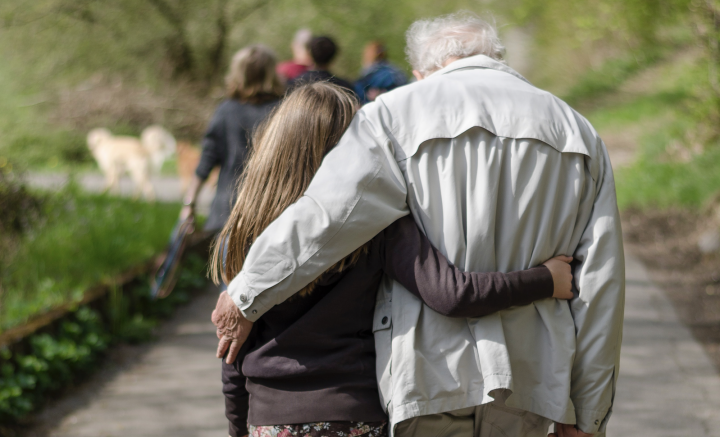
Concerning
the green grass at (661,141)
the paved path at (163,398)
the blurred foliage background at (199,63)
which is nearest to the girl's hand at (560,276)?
the paved path at (163,398)

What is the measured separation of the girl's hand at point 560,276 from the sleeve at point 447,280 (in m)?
0.02

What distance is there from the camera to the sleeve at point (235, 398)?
6.46ft

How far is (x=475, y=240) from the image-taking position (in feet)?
5.80

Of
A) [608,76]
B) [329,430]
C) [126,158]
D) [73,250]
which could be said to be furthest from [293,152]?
[608,76]

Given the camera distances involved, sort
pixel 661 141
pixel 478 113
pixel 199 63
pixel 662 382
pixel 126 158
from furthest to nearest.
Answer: pixel 199 63 < pixel 661 141 < pixel 126 158 < pixel 662 382 < pixel 478 113

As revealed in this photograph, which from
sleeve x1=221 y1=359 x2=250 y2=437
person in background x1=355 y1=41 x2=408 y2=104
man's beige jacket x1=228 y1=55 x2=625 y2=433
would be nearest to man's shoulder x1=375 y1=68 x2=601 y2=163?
man's beige jacket x1=228 y1=55 x2=625 y2=433

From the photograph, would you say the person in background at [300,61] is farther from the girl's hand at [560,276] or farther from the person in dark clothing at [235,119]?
the girl's hand at [560,276]

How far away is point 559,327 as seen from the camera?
183 centimetres

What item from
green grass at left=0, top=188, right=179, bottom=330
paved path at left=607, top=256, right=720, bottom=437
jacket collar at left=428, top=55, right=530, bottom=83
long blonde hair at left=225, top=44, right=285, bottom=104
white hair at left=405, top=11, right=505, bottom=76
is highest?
white hair at left=405, top=11, right=505, bottom=76

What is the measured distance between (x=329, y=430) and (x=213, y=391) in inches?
101

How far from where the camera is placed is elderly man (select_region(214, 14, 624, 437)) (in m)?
1.69

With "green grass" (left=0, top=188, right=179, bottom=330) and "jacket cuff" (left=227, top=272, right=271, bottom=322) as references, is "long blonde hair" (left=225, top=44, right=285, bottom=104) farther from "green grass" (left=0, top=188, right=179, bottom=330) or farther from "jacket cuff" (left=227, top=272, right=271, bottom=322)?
"jacket cuff" (left=227, top=272, right=271, bottom=322)

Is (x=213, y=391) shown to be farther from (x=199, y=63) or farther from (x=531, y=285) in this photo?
(x=199, y=63)

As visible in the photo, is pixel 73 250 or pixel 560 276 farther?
pixel 73 250
